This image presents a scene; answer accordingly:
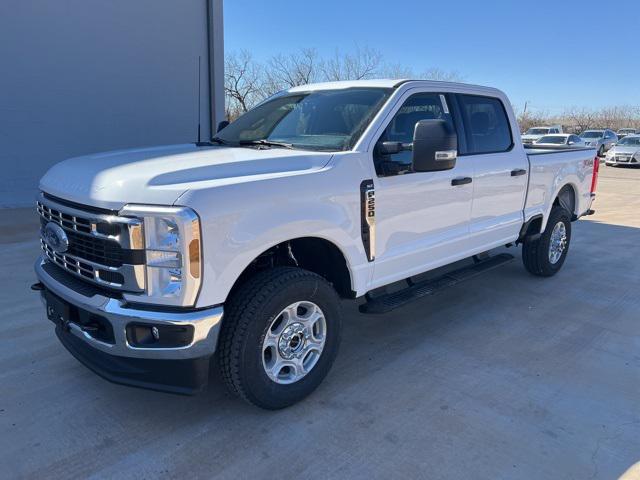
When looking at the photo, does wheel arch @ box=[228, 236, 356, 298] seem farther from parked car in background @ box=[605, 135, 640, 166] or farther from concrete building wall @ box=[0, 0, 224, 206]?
parked car in background @ box=[605, 135, 640, 166]

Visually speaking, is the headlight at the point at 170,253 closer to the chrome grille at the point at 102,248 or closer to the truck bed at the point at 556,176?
the chrome grille at the point at 102,248

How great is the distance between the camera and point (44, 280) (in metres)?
3.11

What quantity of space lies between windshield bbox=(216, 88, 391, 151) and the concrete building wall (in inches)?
289

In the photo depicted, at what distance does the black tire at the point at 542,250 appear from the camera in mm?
5645

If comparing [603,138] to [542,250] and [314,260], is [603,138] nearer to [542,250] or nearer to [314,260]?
[542,250]

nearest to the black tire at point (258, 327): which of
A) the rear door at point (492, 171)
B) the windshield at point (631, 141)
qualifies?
Result: the rear door at point (492, 171)

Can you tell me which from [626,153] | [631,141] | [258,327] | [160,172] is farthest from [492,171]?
[631,141]

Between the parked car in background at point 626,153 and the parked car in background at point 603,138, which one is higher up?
the parked car in background at point 603,138

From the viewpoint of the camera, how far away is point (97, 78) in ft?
34.0

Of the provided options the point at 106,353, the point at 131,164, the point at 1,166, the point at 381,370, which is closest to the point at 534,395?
the point at 381,370

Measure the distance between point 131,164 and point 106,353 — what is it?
1115 mm

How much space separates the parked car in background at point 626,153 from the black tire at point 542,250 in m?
22.9

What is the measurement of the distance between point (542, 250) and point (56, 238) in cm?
492

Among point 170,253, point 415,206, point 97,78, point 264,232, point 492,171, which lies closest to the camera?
point 170,253
